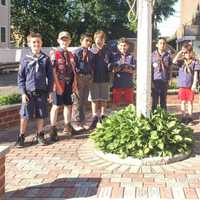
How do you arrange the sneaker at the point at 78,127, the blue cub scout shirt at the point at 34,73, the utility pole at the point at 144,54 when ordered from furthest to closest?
the sneaker at the point at 78,127, the blue cub scout shirt at the point at 34,73, the utility pole at the point at 144,54

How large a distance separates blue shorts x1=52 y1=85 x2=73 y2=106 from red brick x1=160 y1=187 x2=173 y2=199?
3107 mm

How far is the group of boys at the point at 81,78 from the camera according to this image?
7.93 meters

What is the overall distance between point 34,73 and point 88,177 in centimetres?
222

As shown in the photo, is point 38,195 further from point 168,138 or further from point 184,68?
point 184,68

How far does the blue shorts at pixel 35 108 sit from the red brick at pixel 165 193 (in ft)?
9.32

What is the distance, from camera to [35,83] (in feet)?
25.8

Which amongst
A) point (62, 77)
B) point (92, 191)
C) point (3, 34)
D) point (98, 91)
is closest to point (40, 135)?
point (62, 77)

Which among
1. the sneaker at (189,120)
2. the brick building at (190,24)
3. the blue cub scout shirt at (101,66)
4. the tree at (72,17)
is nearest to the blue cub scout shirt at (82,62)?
the blue cub scout shirt at (101,66)

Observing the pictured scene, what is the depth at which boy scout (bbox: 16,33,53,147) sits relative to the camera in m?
7.86

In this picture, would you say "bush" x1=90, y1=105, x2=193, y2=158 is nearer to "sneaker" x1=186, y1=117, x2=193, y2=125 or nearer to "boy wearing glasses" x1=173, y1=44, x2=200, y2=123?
"sneaker" x1=186, y1=117, x2=193, y2=125

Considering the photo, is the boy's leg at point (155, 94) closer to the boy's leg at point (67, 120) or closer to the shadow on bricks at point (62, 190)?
the boy's leg at point (67, 120)

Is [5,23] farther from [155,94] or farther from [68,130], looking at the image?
[68,130]

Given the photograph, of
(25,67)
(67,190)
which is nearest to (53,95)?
(25,67)

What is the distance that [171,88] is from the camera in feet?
43.3
